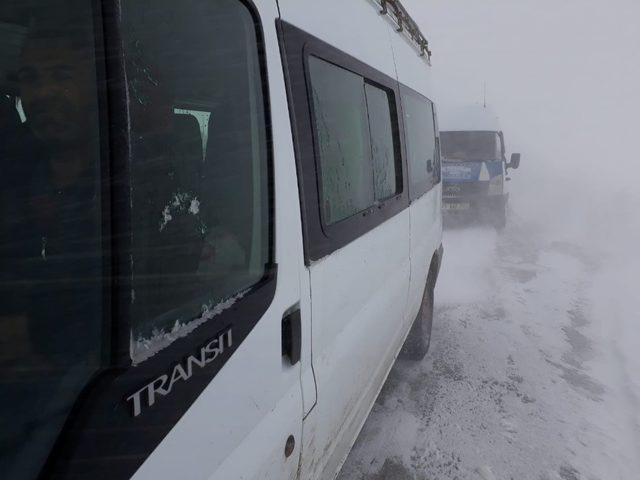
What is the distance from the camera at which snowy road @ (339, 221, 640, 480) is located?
9.77ft

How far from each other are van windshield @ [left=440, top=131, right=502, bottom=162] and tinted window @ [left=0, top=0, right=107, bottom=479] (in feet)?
34.6

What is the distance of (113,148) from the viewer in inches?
30.6

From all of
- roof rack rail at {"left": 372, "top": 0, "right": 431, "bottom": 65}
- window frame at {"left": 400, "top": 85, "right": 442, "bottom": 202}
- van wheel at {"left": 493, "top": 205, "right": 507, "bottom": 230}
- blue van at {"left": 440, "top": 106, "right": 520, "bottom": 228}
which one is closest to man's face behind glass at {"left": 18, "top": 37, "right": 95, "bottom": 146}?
roof rack rail at {"left": 372, "top": 0, "right": 431, "bottom": 65}

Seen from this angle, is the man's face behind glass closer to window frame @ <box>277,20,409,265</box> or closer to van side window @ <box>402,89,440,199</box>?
window frame @ <box>277,20,409,265</box>

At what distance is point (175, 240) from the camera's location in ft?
3.42

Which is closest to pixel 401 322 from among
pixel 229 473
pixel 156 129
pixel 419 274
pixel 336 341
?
pixel 419 274

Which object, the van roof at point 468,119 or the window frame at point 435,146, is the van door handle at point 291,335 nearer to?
the window frame at point 435,146

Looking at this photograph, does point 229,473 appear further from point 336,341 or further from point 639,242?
point 639,242

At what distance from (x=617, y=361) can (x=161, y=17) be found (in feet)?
16.5

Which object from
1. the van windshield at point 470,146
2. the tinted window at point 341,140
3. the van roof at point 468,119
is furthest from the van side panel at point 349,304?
the van roof at point 468,119

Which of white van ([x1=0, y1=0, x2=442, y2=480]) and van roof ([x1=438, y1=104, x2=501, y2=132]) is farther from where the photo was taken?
van roof ([x1=438, y1=104, x2=501, y2=132])

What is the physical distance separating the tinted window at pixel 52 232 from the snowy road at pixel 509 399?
246 centimetres

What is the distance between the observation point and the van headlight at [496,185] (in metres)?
10.4

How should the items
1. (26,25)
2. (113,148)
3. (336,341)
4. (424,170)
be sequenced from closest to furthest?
1. (113,148)
2. (26,25)
3. (336,341)
4. (424,170)
